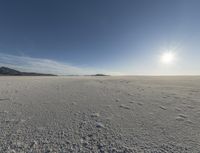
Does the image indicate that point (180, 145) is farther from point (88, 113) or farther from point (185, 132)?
point (88, 113)

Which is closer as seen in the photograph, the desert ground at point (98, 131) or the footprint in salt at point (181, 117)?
the desert ground at point (98, 131)

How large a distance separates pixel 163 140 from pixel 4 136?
3017 millimetres

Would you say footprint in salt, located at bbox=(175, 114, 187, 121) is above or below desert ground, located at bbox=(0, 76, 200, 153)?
above

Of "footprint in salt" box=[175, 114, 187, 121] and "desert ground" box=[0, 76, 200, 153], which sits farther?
"footprint in salt" box=[175, 114, 187, 121]

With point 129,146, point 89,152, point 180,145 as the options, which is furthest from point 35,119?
point 180,145

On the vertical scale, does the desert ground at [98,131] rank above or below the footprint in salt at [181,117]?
below

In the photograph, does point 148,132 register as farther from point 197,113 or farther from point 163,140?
point 197,113

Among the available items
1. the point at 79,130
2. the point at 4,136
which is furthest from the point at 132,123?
the point at 4,136

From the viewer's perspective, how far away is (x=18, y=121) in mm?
2646

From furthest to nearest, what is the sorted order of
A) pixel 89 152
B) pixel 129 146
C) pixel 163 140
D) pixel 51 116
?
pixel 51 116 < pixel 163 140 < pixel 129 146 < pixel 89 152

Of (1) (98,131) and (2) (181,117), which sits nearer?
(1) (98,131)

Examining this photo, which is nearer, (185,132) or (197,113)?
(185,132)

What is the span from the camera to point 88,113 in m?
3.26

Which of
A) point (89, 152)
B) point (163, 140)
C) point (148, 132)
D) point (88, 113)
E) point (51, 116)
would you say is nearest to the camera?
point (89, 152)
